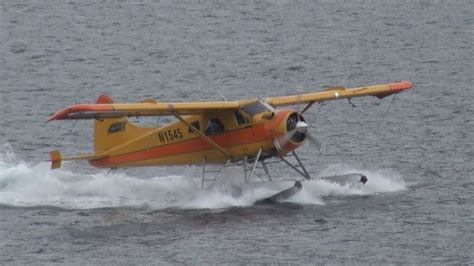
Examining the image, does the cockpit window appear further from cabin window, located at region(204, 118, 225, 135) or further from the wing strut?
the wing strut

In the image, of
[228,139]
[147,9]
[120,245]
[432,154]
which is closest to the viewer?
[120,245]

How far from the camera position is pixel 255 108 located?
3756 cm

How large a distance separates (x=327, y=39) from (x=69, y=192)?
37255 mm

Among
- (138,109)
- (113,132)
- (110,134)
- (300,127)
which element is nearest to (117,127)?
(113,132)

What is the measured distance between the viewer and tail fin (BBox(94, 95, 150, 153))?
40562mm

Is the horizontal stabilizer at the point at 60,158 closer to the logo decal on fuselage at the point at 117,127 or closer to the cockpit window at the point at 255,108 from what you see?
the logo decal on fuselage at the point at 117,127

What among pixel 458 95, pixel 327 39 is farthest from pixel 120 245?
pixel 327 39

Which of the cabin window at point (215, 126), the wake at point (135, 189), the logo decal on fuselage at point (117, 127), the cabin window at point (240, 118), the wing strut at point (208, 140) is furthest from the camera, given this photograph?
the logo decal on fuselage at point (117, 127)

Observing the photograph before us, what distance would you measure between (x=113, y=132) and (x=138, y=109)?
4.76 metres

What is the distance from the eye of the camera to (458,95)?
56.7 meters

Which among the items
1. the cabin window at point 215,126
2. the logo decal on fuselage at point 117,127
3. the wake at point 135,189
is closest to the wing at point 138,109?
the cabin window at point 215,126

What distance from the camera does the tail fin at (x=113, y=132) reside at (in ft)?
133

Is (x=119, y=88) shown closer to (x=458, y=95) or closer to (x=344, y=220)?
(x=458, y=95)

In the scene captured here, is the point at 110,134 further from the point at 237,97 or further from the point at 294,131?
the point at 237,97
